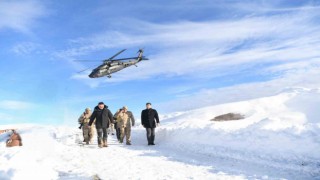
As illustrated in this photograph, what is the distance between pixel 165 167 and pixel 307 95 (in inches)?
1175

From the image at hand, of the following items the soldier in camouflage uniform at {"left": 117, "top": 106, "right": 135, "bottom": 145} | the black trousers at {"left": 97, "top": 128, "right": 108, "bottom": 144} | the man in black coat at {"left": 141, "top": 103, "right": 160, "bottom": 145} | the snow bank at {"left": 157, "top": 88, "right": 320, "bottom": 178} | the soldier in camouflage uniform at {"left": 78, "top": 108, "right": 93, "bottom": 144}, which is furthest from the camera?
the soldier in camouflage uniform at {"left": 117, "top": 106, "right": 135, "bottom": 145}

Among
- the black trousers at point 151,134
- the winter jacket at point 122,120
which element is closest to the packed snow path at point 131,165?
the black trousers at point 151,134

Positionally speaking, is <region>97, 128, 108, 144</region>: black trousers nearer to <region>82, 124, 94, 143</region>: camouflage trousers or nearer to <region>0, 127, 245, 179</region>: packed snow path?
<region>82, 124, 94, 143</region>: camouflage trousers

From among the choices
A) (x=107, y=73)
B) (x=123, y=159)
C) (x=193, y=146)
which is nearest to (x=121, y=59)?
(x=107, y=73)

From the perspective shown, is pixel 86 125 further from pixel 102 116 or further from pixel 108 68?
pixel 108 68

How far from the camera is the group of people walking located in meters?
19.4

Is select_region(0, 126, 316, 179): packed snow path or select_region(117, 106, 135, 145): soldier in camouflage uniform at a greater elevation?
select_region(117, 106, 135, 145): soldier in camouflage uniform

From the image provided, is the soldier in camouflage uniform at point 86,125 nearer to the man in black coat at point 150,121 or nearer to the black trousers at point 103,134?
the black trousers at point 103,134

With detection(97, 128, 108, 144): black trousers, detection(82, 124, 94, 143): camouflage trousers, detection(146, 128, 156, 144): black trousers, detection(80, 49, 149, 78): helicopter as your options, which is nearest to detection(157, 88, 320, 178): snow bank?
detection(146, 128, 156, 144): black trousers

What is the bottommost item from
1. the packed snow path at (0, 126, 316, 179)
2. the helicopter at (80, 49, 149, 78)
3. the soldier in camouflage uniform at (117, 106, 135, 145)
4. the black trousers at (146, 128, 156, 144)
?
the packed snow path at (0, 126, 316, 179)

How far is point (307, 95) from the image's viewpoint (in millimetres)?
38500

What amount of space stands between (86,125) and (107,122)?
1971 millimetres

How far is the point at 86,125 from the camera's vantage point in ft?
68.8

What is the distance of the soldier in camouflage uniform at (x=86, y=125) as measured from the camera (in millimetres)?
Answer: 20984
